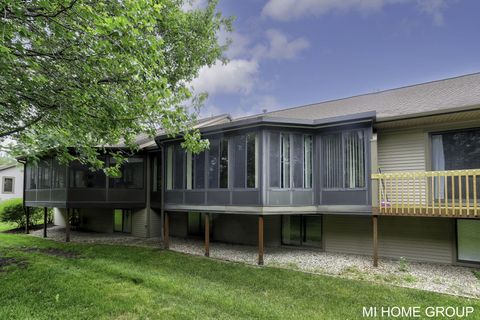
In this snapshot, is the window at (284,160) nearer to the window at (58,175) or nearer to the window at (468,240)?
the window at (468,240)

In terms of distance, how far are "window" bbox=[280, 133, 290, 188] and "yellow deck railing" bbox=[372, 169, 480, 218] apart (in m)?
2.41

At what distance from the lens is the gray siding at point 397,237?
897cm

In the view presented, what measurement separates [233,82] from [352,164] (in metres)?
21.3

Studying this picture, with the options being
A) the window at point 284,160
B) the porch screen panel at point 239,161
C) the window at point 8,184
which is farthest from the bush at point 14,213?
the window at point 284,160

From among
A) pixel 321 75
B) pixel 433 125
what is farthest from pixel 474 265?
→ pixel 321 75

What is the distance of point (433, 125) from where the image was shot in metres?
9.10

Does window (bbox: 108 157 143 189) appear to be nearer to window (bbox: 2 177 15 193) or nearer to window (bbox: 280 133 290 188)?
window (bbox: 280 133 290 188)

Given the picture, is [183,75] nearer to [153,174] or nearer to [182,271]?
[153,174]

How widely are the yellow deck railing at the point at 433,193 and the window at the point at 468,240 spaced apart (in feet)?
2.39

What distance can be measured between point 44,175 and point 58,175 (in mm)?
1797

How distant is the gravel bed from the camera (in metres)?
7.14

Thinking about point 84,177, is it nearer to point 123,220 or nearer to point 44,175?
point 44,175

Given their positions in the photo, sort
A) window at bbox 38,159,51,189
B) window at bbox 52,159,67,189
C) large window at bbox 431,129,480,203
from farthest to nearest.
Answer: window at bbox 38,159,51,189 < window at bbox 52,159,67,189 < large window at bbox 431,129,480,203

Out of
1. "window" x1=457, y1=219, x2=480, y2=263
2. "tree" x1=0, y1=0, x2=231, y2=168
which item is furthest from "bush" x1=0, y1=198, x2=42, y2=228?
"window" x1=457, y1=219, x2=480, y2=263
